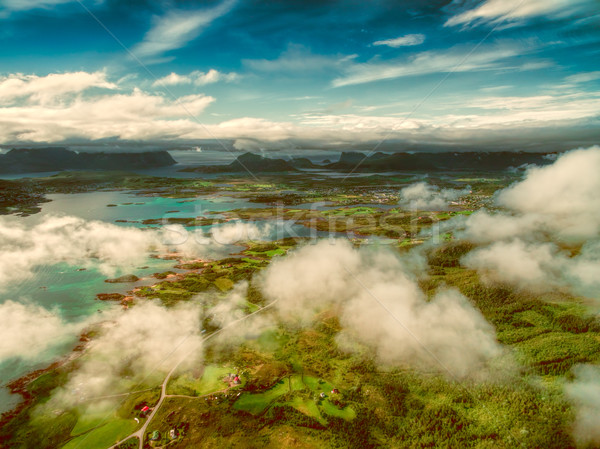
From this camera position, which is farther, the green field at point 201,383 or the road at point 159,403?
the green field at point 201,383

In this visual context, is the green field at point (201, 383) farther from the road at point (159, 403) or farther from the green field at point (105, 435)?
the green field at point (105, 435)

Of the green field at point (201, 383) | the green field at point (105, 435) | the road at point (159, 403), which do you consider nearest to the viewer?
the green field at point (105, 435)

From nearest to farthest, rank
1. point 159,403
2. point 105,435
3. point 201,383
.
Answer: point 105,435, point 159,403, point 201,383

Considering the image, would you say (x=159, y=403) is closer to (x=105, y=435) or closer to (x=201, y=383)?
(x=201, y=383)

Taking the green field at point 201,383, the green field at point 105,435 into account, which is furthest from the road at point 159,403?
the green field at point 201,383

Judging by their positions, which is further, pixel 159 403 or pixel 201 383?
pixel 201 383

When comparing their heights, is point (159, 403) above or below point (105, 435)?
above

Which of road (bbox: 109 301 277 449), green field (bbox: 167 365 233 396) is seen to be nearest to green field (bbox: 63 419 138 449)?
road (bbox: 109 301 277 449)

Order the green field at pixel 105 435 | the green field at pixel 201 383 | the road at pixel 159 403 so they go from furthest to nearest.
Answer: the green field at pixel 201 383
the road at pixel 159 403
the green field at pixel 105 435

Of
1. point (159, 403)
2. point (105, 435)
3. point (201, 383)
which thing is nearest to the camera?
point (105, 435)

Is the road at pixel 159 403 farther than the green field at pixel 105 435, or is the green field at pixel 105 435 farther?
the road at pixel 159 403

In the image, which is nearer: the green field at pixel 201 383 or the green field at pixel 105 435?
the green field at pixel 105 435

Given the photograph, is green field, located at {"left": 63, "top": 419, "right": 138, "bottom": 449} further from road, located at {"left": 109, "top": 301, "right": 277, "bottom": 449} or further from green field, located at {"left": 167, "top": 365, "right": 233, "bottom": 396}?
green field, located at {"left": 167, "top": 365, "right": 233, "bottom": 396}

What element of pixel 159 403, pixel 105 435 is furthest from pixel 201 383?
pixel 105 435
